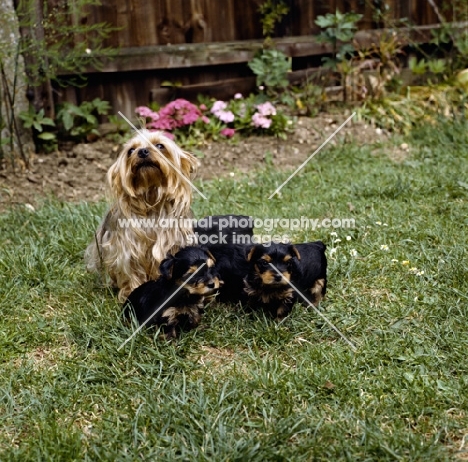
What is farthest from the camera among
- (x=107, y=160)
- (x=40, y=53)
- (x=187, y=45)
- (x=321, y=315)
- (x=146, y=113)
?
(x=187, y=45)

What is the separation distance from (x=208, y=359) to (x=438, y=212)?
2.81m

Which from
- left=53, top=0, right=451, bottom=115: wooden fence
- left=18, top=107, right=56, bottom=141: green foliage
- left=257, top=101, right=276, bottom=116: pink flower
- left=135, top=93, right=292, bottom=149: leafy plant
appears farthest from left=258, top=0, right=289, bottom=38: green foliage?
left=18, top=107, right=56, bottom=141: green foliage

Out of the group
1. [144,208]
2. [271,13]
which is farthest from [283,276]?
[271,13]

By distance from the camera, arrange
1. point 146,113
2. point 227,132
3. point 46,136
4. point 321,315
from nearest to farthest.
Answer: point 321,315
point 46,136
point 146,113
point 227,132

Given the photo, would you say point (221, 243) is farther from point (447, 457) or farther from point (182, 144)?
point (182, 144)

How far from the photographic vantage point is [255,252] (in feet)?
13.1

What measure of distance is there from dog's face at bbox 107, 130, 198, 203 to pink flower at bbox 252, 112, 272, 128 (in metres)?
3.74

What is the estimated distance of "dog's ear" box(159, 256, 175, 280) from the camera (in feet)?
12.5

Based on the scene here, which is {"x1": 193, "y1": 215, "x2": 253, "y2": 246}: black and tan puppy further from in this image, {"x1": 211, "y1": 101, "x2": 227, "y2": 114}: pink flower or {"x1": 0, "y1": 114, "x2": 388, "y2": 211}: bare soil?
{"x1": 211, "y1": 101, "x2": 227, "y2": 114}: pink flower

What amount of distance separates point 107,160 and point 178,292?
403cm

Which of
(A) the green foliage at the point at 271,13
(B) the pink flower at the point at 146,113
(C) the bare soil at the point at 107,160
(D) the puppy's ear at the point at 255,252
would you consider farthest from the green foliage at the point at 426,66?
(D) the puppy's ear at the point at 255,252

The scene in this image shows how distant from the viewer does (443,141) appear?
7.75 metres

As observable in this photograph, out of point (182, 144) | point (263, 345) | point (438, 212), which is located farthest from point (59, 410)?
point (182, 144)

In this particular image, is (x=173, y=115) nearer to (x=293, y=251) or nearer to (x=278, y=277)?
(x=293, y=251)
